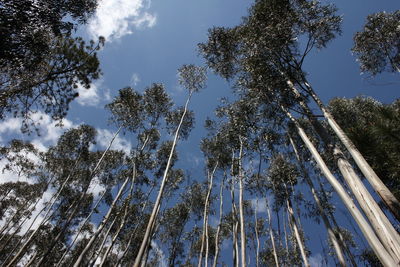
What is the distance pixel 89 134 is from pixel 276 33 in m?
18.7

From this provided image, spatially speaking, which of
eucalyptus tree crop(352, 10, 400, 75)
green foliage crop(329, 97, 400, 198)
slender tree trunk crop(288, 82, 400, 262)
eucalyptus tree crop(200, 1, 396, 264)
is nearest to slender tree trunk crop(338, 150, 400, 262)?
slender tree trunk crop(288, 82, 400, 262)

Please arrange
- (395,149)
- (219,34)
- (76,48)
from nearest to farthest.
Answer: (395,149)
(76,48)
(219,34)

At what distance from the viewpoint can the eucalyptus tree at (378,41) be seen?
42.3ft

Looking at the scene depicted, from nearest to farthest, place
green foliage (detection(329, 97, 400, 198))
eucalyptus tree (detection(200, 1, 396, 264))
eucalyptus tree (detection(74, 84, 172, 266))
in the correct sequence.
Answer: green foliage (detection(329, 97, 400, 198))
eucalyptus tree (detection(200, 1, 396, 264))
eucalyptus tree (detection(74, 84, 172, 266))

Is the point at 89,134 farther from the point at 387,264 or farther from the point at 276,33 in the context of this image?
the point at 387,264

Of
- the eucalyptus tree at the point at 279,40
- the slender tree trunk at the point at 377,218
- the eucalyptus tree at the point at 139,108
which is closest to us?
the slender tree trunk at the point at 377,218

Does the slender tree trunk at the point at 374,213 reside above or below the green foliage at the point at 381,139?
below

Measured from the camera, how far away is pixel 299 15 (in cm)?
1038

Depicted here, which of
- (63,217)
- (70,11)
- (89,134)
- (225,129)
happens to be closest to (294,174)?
(225,129)

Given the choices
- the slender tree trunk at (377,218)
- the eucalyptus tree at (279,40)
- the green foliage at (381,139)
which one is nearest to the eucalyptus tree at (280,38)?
the eucalyptus tree at (279,40)

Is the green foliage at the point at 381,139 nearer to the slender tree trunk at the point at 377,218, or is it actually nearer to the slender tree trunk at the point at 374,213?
the slender tree trunk at the point at 374,213

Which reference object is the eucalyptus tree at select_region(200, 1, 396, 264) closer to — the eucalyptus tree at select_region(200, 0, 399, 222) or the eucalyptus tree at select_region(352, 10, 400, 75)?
the eucalyptus tree at select_region(200, 0, 399, 222)

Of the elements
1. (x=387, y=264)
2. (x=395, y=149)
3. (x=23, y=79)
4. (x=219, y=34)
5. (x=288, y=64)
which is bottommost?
(x=387, y=264)

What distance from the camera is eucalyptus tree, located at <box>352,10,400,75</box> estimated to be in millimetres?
12898
